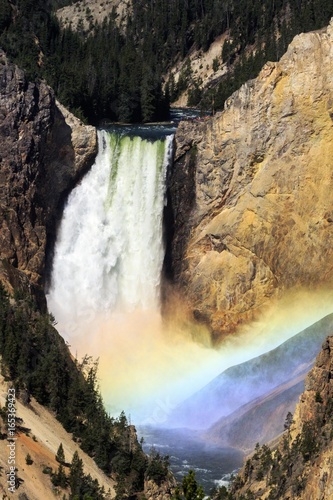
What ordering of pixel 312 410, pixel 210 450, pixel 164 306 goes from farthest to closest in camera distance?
pixel 164 306
pixel 210 450
pixel 312 410

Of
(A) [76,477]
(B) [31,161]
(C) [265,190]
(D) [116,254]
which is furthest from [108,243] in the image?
(A) [76,477]

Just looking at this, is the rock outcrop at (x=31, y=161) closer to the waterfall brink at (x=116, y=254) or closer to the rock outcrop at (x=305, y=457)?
the waterfall brink at (x=116, y=254)

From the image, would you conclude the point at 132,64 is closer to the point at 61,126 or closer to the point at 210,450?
the point at 61,126

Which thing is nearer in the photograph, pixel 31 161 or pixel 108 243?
pixel 31 161

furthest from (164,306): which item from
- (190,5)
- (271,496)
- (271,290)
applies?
(190,5)

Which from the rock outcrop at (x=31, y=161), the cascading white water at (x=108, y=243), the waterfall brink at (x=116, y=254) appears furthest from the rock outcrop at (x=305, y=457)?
the rock outcrop at (x=31, y=161)

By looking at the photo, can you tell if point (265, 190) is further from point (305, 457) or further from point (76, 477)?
point (305, 457)
